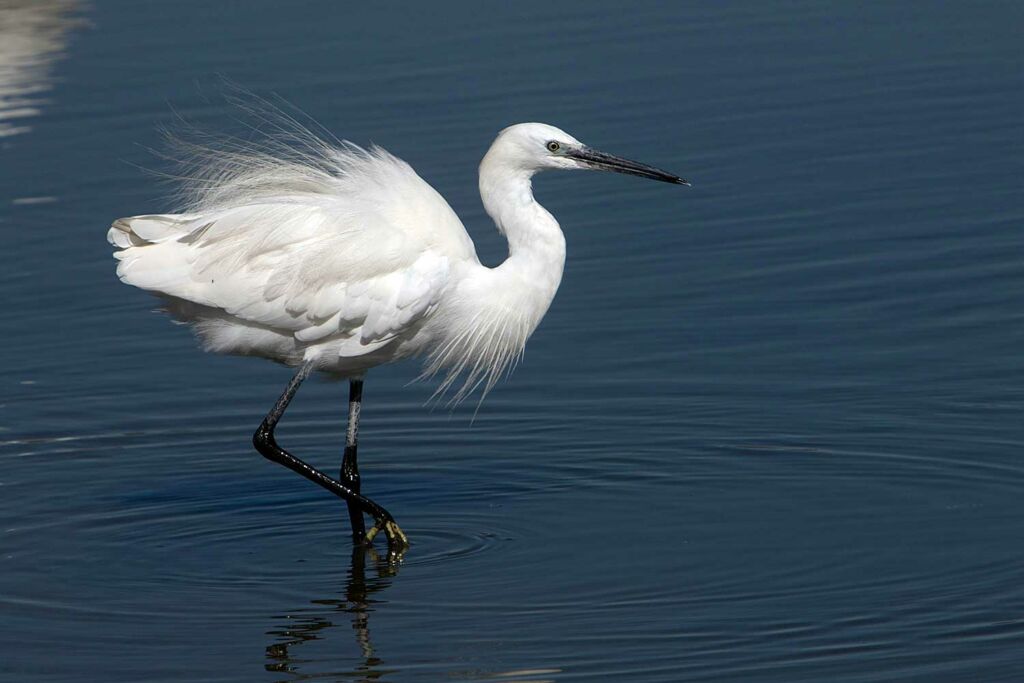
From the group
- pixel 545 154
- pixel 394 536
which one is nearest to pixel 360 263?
pixel 545 154

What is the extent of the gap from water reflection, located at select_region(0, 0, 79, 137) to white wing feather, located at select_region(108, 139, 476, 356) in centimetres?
620

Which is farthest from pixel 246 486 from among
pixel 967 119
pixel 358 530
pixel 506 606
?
pixel 967 119

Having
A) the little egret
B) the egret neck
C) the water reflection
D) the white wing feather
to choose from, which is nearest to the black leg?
the little egret

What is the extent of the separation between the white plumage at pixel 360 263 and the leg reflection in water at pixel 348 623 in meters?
0.89

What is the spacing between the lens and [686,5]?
16031mm

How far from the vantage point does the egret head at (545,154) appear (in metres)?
7.64

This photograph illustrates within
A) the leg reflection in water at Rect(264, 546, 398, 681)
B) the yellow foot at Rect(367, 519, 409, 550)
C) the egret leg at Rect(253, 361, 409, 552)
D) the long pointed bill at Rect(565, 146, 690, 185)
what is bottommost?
the leg reflection in water at Rect(264, 546, 398, 681)

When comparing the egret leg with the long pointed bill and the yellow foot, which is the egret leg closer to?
the yellow foot

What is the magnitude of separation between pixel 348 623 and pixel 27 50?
394 inches

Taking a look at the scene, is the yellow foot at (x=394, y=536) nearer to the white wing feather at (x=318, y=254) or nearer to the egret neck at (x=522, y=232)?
the white wing feather at (x=318, y=254)

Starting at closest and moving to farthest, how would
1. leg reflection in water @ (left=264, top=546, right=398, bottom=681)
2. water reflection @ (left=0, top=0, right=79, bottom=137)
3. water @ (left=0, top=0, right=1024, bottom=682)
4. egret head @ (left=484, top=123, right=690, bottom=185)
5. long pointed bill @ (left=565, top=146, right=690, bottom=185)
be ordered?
leg reflection in water @ (left=264, top=546, right=398, bottom=681)
water @ (left=0, top=0, right=1024, bottom=682)
egret head @ (left=484, top=123, right=690, bottom=185)
long pointed bill @ (left=565, top=146, right=690, bottom=185)
water reflection @ (left=0, top=0, right=79, bottom=137)

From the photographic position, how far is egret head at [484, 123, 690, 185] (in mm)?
7641

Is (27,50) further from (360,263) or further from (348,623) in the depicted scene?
(348,623)

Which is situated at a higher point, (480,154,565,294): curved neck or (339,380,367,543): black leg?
(480,154,565,294): curved neck
